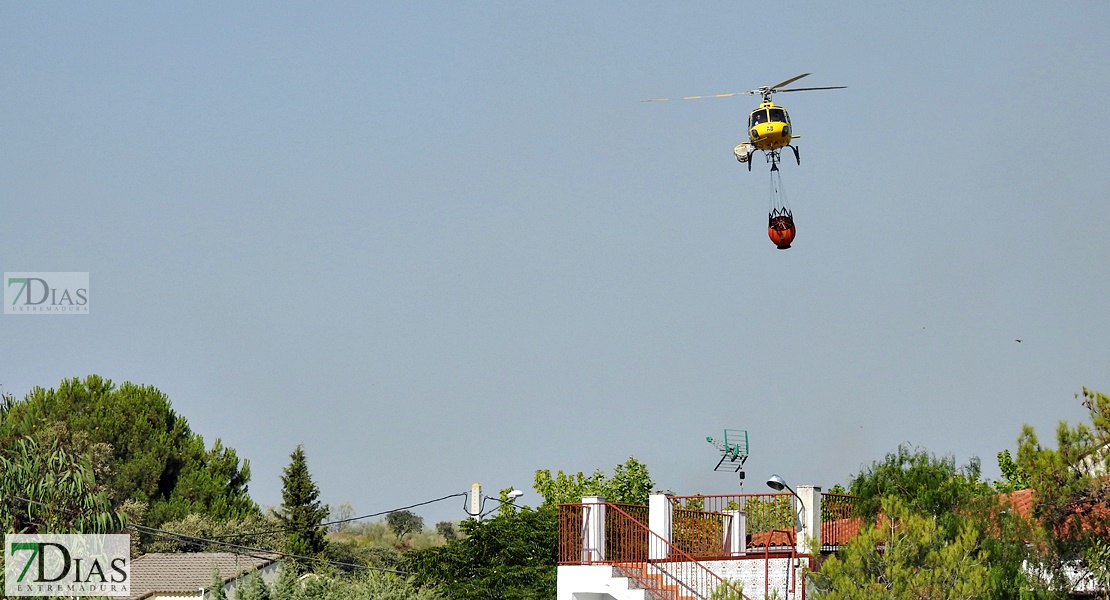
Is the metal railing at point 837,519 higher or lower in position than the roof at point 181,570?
higher

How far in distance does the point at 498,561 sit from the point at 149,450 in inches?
1596

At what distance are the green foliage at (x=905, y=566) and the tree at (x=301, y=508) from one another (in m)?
45.0

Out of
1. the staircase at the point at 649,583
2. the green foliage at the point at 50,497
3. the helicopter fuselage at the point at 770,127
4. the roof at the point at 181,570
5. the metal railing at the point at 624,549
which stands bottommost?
the roof at the point at 181,570

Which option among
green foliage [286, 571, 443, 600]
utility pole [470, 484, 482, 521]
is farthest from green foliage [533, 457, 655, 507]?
green foliage [286, 571, 443, 600]

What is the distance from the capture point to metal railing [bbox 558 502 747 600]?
25.9 meters

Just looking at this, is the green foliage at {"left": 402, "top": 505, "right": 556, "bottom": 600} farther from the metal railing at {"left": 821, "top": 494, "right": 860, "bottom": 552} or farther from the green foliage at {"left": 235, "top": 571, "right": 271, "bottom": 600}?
the metal railing at {"left": 821, "top": 494, "right": 860, "bottom": 552}

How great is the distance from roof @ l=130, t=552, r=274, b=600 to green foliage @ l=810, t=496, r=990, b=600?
28011 mm

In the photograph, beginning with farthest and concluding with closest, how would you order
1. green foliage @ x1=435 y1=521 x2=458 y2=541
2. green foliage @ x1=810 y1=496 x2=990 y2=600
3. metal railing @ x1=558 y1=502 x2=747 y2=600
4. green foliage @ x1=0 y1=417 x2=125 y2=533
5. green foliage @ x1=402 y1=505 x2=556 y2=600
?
1. green foliage @ x1=435 y1=521 x2=458 y2=541
2. green foliage @ x1=402 y1=505 x2=556 y2=600
3. green foliage @ x1=0 y1=417 x2=125 y2=533
4. metal railing @ x1=558 y1=502 x2=747 y2=600
5. green foliage @ x1=810 y1=496 x2=990 y2=600

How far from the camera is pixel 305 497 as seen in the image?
214 ft

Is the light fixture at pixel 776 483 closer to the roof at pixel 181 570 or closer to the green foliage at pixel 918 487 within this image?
the green foliage at pixel 918 487

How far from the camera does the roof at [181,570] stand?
156 feet

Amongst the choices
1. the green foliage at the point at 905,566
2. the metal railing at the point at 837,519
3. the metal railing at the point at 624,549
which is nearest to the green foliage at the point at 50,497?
the metal railing at the point at 624,549

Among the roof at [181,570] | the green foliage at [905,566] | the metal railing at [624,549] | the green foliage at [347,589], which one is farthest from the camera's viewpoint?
the roof at [181,570]

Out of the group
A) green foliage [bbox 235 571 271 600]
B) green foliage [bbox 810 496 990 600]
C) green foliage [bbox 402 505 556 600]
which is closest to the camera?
green foliage [bbox 810 496 990 600]
